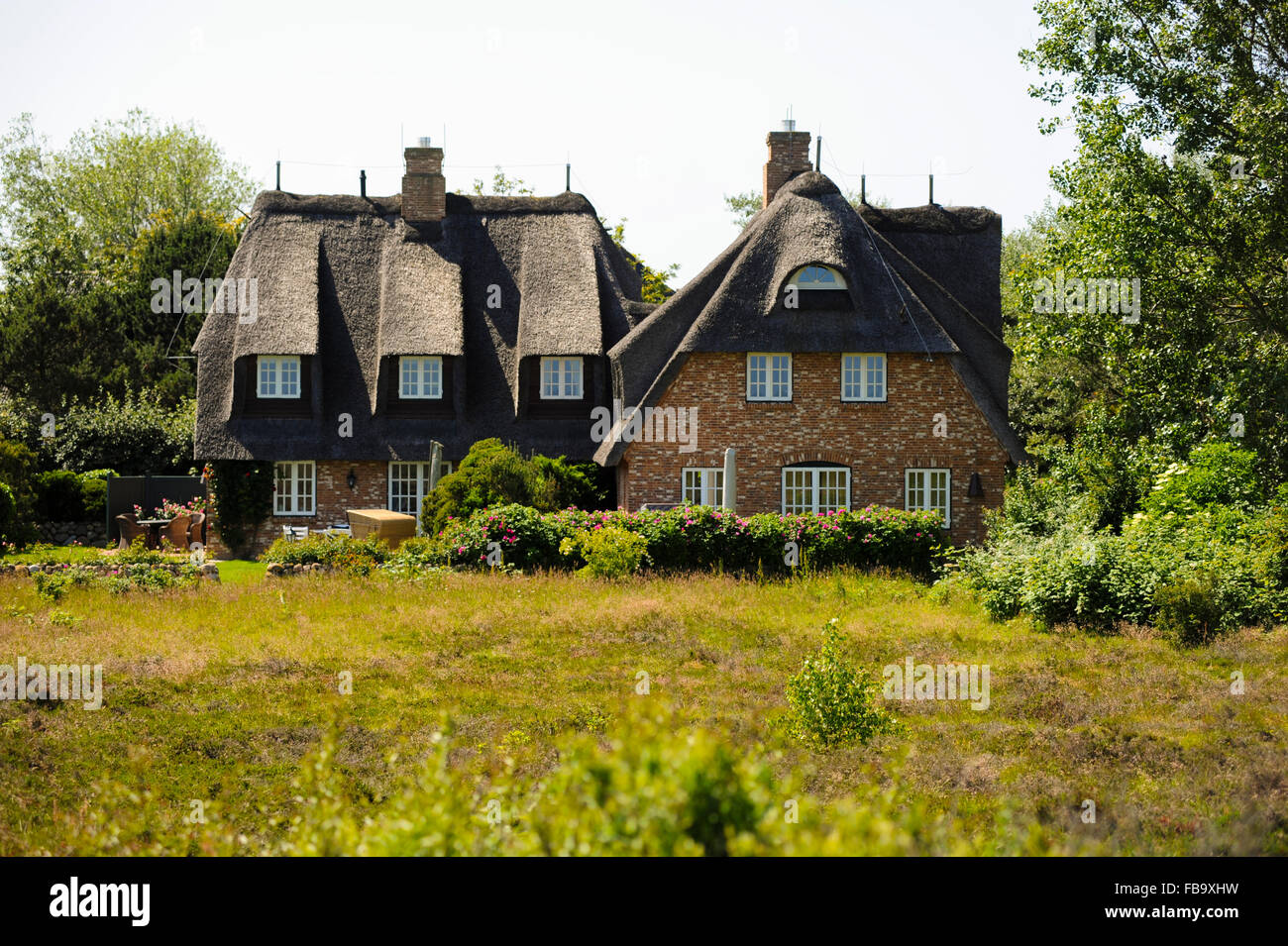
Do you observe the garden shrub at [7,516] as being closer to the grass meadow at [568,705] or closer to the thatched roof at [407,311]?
the thatched roof at [407,311]

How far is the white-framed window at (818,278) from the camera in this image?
24.2m

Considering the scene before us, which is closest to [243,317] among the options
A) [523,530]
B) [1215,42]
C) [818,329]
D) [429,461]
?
[429,461]

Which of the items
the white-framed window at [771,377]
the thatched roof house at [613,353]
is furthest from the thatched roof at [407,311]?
the white-framed window at [771,377]

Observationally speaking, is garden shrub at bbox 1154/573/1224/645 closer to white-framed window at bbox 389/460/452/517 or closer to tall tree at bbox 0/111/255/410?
white-framed window at bbox 389/460/452/517

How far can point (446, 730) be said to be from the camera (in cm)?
436

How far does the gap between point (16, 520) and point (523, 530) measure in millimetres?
13050

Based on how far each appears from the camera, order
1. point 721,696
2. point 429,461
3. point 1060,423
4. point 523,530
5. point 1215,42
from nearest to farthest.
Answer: point 721,696
point 523,530
point 1215,42
point 429,461
point 1060,423

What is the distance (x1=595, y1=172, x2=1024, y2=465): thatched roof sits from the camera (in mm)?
23688

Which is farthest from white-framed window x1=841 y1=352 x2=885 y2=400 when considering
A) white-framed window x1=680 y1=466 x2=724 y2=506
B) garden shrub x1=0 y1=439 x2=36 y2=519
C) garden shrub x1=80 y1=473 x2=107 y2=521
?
garden shrub x1=80 y1=473 x2=107 y2=521

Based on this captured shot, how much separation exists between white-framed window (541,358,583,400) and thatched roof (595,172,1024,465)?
3.44ft

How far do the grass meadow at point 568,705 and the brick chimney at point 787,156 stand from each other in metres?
14.9

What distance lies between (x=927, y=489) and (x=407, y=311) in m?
13.3

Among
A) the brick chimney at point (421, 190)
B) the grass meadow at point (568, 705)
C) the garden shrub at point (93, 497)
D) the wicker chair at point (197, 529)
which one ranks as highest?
the brick chimney at point (421, 190)
